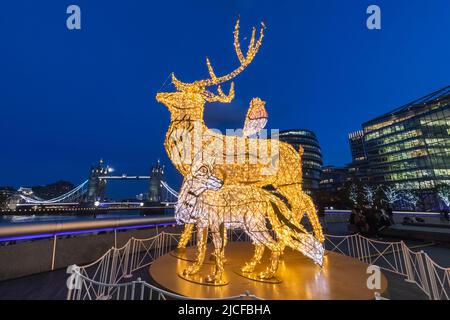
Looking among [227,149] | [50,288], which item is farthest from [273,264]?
[50,288]

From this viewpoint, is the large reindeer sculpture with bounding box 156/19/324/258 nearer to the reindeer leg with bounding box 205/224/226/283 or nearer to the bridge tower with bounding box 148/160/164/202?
the reindeer leg with bounding box 205/224/226/283

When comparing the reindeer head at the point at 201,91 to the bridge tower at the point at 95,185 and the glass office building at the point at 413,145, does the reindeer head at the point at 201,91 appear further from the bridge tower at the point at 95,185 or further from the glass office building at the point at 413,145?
the bridge tower at the point at 95,185

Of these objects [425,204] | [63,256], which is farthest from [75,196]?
[425,204]

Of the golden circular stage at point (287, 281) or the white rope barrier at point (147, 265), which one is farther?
the golden circular stage at point (287, 281)

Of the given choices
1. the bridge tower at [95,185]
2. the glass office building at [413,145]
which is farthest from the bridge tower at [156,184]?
the glass office building at [413,145]

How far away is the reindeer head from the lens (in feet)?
14.0

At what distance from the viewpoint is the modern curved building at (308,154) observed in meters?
51.5

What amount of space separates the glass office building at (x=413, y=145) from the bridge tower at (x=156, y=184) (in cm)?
5341

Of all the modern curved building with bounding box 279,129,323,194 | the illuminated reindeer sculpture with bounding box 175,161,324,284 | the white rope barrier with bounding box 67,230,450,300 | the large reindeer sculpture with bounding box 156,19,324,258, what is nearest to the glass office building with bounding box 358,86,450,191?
the modern curved building with bounding box 279,129,323,194

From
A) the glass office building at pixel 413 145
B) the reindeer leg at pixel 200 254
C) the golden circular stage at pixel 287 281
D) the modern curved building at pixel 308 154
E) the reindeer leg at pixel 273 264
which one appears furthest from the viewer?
the modern curved building at pixel 308 154

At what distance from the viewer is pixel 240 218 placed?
400 centimetres

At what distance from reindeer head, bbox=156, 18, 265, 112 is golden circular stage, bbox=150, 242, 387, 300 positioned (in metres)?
3.07

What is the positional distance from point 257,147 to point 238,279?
99.0 inches
